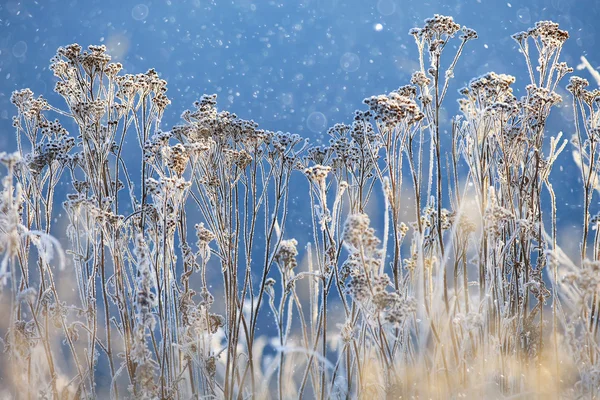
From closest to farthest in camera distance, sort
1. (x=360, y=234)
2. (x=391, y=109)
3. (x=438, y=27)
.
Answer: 1. (x=360, y=234)
2. (x=391, y=109)
3. (x=438, y=27)

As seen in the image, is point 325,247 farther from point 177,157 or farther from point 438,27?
point 438,27

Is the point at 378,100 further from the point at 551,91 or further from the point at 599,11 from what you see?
the point at 599,11

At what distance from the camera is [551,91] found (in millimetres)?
2143

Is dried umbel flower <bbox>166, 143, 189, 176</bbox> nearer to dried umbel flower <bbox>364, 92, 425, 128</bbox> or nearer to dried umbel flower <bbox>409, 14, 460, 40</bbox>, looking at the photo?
dried umbel flower <bbox>364, 92, 425, 128</bbox>

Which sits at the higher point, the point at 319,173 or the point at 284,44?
the point at 284,44

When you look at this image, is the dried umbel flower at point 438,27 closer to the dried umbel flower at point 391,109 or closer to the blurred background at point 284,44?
the dried umbel flower at point 391,109

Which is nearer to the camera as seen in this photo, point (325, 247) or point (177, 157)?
point (177, 157)

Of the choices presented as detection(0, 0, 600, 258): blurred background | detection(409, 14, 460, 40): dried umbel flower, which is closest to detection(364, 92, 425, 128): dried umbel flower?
detection(409, 14, 460, 40): dried umbel flower

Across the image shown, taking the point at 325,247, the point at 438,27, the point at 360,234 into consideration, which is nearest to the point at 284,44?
the point at 438,27

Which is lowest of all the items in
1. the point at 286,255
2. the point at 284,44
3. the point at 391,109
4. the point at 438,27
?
the point at 286,255

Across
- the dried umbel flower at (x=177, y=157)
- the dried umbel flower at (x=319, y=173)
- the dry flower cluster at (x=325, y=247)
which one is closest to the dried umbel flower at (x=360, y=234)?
the dry flower cluster at (x=325, y=247)

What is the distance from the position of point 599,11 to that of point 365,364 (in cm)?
1395

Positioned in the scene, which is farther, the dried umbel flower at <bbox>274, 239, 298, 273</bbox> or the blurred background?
the blurred background

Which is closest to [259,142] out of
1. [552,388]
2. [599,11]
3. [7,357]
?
[7,357]
